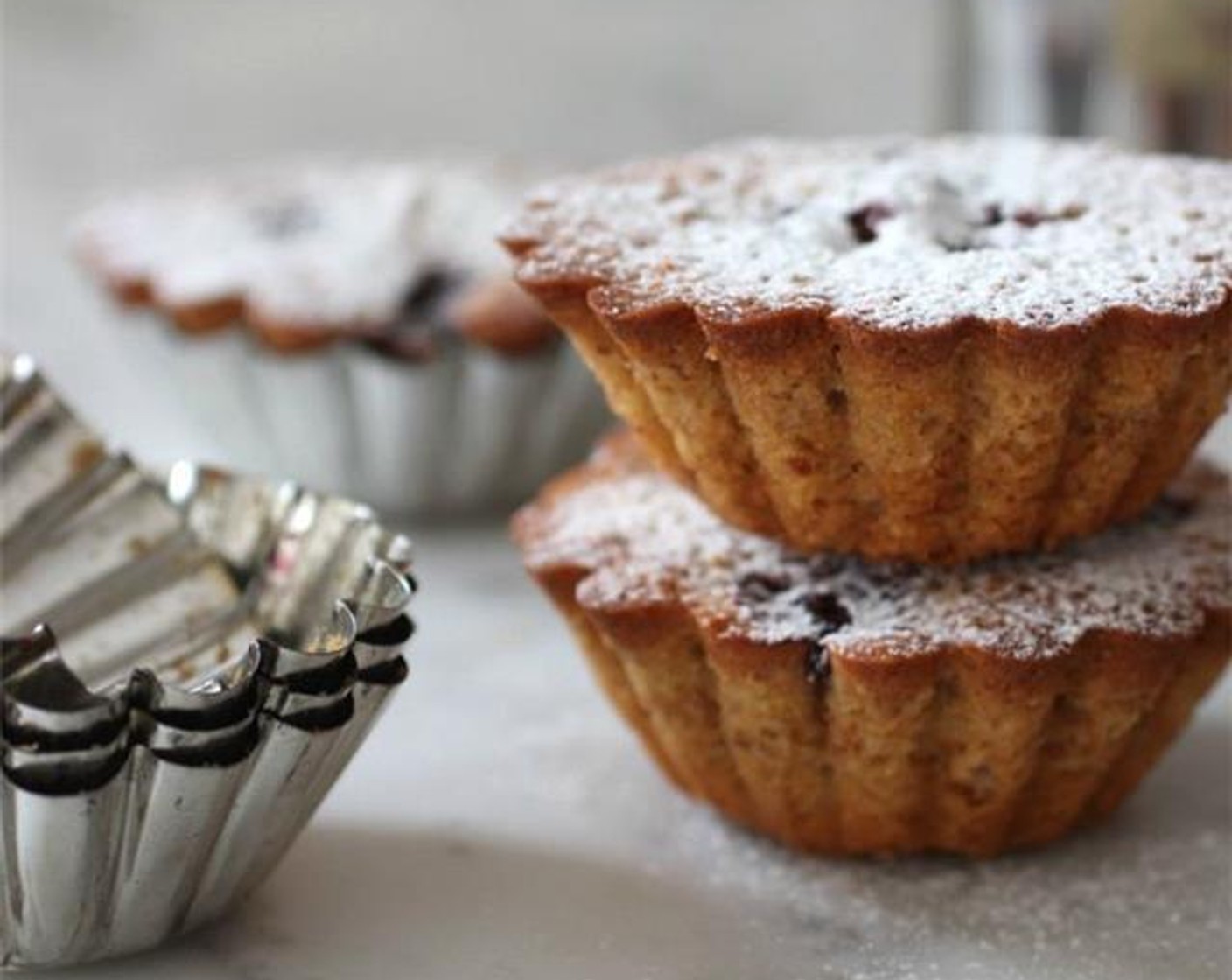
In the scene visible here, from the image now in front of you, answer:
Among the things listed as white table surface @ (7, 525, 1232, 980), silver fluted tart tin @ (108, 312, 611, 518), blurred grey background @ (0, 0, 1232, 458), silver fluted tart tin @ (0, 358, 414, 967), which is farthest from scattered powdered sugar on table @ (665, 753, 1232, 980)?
blurred grey background @ (0, 0, 1232, 458)

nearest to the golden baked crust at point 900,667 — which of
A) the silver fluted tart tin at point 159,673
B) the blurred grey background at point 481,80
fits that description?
the silver fluted tart tin at point 159,673

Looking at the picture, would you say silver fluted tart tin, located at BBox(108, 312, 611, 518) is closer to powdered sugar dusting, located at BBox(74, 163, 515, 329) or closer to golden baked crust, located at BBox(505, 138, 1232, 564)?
powdered sugar dusting, located at BBox(74, 163, 515, 329)

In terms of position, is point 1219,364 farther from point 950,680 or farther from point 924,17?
point 924,17

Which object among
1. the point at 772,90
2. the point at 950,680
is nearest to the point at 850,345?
the point at 950,680

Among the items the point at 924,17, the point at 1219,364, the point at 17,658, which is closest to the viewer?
the point at 17,658

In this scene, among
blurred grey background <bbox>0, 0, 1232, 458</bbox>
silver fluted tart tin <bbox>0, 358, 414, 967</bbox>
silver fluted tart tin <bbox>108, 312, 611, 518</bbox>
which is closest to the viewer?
silver fluted tart tin <bbox>0, 358, 414, 967</bbox>

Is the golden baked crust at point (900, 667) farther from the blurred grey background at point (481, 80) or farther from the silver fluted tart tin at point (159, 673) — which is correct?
the blurred grey background at point (481, 80)
